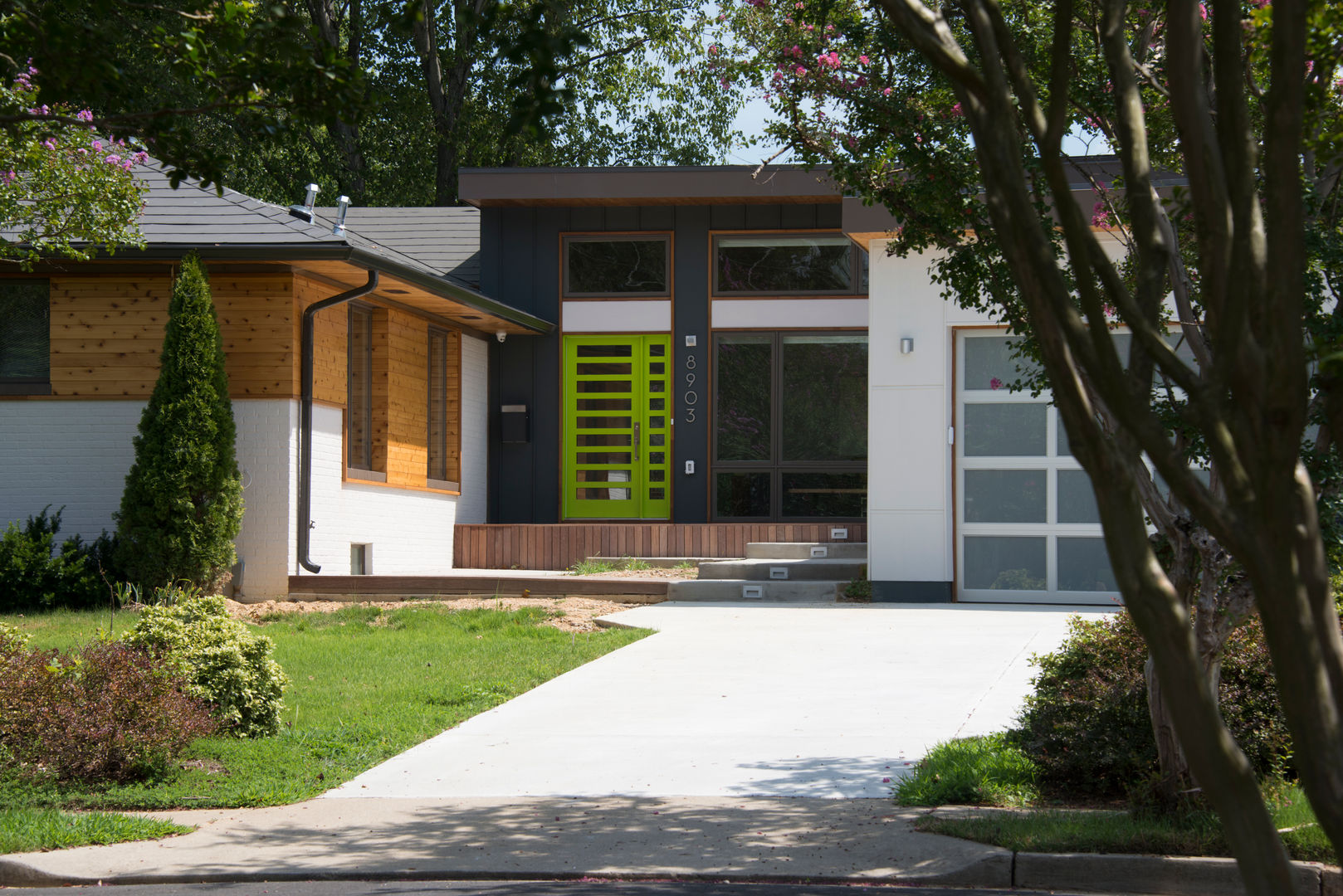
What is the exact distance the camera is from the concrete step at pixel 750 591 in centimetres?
1486

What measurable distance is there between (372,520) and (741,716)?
27.5 feet

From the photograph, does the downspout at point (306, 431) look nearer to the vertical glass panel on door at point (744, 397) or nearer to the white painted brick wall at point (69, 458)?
the white painted brick wall at point (69, 458)

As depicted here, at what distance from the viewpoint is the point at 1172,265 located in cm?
564

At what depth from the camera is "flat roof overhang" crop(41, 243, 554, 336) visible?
13.6 m

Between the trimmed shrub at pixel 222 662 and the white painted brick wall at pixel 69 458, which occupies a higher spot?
the white painted brick wall at pixel 69 458

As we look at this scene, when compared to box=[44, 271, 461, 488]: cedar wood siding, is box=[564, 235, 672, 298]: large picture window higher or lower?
higher

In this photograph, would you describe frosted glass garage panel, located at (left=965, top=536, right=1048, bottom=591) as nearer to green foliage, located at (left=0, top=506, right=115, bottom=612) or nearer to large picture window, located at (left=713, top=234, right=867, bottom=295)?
large picture window, located at (left=713, top=234, right=867, bottom=295)

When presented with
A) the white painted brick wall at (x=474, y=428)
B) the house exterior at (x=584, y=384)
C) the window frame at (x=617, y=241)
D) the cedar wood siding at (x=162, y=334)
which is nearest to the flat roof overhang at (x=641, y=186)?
the house exterior at (x=584, y=384)

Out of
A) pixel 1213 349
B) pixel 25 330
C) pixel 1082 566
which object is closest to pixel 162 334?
pixel 25 330

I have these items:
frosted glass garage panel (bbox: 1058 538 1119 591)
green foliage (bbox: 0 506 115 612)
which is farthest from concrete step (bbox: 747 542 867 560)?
green foliage (bbox: 0 506 115 612)

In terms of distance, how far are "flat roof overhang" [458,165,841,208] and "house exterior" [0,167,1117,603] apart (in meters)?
0.04


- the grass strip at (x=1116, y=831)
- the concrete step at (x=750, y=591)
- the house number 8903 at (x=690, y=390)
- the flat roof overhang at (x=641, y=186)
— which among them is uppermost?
the flat roof overhang at (x=641, y=186)

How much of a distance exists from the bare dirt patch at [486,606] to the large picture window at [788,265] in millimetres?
5900

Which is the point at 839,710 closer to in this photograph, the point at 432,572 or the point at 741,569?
the point at 741,569
